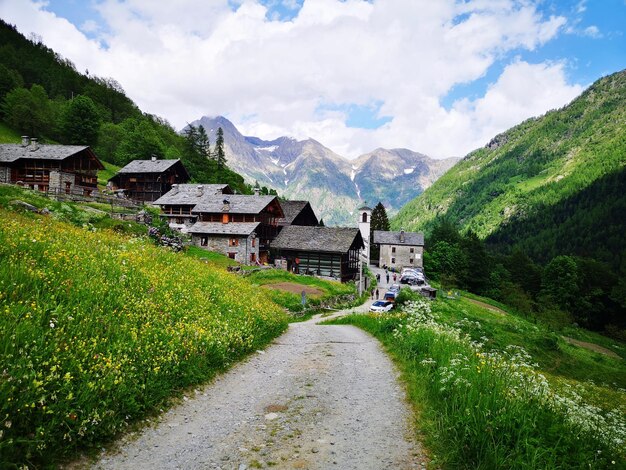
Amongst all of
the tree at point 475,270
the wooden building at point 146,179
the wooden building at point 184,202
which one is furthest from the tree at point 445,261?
the wooden building at point 146,179

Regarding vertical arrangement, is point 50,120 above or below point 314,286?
above

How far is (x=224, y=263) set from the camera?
48.1 m

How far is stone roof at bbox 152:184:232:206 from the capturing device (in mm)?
67625

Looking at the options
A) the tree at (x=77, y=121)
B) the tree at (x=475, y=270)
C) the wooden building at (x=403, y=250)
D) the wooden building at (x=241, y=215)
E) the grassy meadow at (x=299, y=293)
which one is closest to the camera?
the grassy meadow at (x=299, y=293)

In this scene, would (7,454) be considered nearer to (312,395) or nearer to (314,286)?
(312,395)

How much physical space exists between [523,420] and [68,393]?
710cm

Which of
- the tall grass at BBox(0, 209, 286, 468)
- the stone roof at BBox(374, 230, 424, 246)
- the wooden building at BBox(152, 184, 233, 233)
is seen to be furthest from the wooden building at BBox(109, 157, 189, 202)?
the tall grass at BBox(0, 209, 286, 468)

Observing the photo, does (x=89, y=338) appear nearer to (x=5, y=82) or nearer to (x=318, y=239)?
(x=318, y=239)

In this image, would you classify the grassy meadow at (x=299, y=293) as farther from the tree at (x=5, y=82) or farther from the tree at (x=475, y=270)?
the tree at (x=5, y=82)

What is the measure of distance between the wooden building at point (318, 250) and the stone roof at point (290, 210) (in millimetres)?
7510

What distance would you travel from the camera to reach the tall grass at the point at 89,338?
5.03m

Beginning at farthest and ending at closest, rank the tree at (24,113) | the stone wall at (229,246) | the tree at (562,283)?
the tree at (24,113) → the tree at (562,283) → the stone wall at (229,246)

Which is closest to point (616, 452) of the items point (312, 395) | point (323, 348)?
point (312, 395)

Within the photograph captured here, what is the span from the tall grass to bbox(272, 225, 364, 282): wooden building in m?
41.7
